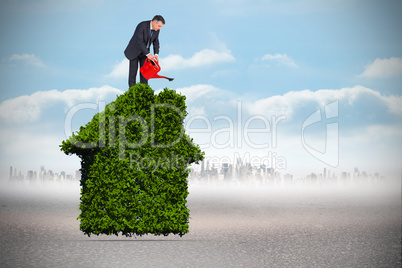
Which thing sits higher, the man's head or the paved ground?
the man's head

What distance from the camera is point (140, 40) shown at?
12.6 m

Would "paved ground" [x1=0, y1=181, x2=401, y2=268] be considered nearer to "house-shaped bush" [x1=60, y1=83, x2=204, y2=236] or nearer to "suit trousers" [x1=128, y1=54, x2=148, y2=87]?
"house-shaped bush" [x1=60, y1=83, x2=204, y2=236]

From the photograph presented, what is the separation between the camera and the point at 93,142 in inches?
437

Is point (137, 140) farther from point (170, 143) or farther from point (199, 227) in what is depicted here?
point (199, 227)

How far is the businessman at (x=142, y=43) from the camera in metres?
12.6

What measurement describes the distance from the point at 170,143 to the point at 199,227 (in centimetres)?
339

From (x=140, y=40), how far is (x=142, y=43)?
0.45 ft

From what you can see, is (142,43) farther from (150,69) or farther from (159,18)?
(159,18)

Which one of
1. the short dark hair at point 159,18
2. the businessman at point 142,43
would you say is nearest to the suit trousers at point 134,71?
the businessman at point 142,43

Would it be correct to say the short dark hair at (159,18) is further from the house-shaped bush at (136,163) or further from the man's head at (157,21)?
the house-shaped bush at (136,163)

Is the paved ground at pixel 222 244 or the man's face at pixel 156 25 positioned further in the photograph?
the man's face at pixel 156 25

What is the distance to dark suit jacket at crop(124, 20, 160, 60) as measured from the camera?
497 inches

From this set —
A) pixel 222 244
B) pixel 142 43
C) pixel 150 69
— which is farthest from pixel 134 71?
pixel 222 244

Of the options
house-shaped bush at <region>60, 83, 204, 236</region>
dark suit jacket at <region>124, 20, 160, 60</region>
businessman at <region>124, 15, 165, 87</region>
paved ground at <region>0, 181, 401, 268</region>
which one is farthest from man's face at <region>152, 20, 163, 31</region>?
paved ground at <region>0, 181, 401, 268</region>
